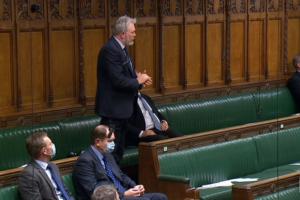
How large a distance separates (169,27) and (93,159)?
3.55 m

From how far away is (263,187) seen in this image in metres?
6.86

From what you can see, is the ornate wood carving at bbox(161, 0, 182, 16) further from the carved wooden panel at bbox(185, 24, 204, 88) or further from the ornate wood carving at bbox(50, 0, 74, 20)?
the ornate wood carving at bbox(50, 0, 74, 20)

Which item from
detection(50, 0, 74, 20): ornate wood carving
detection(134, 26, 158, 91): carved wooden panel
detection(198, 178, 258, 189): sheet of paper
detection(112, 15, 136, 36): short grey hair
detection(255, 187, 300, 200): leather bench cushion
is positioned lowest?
detection(198, 178, 258, 189): sheet of paper

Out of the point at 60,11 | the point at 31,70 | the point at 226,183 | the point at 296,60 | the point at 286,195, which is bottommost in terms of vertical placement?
the point at 226,183

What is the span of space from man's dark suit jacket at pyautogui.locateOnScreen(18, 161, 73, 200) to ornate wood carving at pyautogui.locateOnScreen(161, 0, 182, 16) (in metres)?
4.05

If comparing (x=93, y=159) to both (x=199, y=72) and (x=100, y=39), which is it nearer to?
(x=100, y=39)

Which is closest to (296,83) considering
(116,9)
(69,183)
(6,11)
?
(116,9)

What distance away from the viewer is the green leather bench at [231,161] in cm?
774

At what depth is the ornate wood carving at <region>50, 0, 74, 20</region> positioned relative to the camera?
8.80m

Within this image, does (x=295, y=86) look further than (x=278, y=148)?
A: Yes

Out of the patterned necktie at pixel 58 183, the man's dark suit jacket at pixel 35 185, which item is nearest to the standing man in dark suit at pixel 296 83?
the patterned necktie at pixel 58 183

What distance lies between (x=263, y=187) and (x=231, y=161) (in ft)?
5.18

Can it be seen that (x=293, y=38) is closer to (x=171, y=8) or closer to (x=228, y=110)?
(x=228, y=110)

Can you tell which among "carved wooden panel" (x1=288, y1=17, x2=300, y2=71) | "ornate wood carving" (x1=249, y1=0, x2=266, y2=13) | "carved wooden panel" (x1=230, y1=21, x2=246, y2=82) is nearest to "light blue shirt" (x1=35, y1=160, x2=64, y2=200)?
"carved wooden panel" (x1=230, y1=21, x2=246, y2=82)
